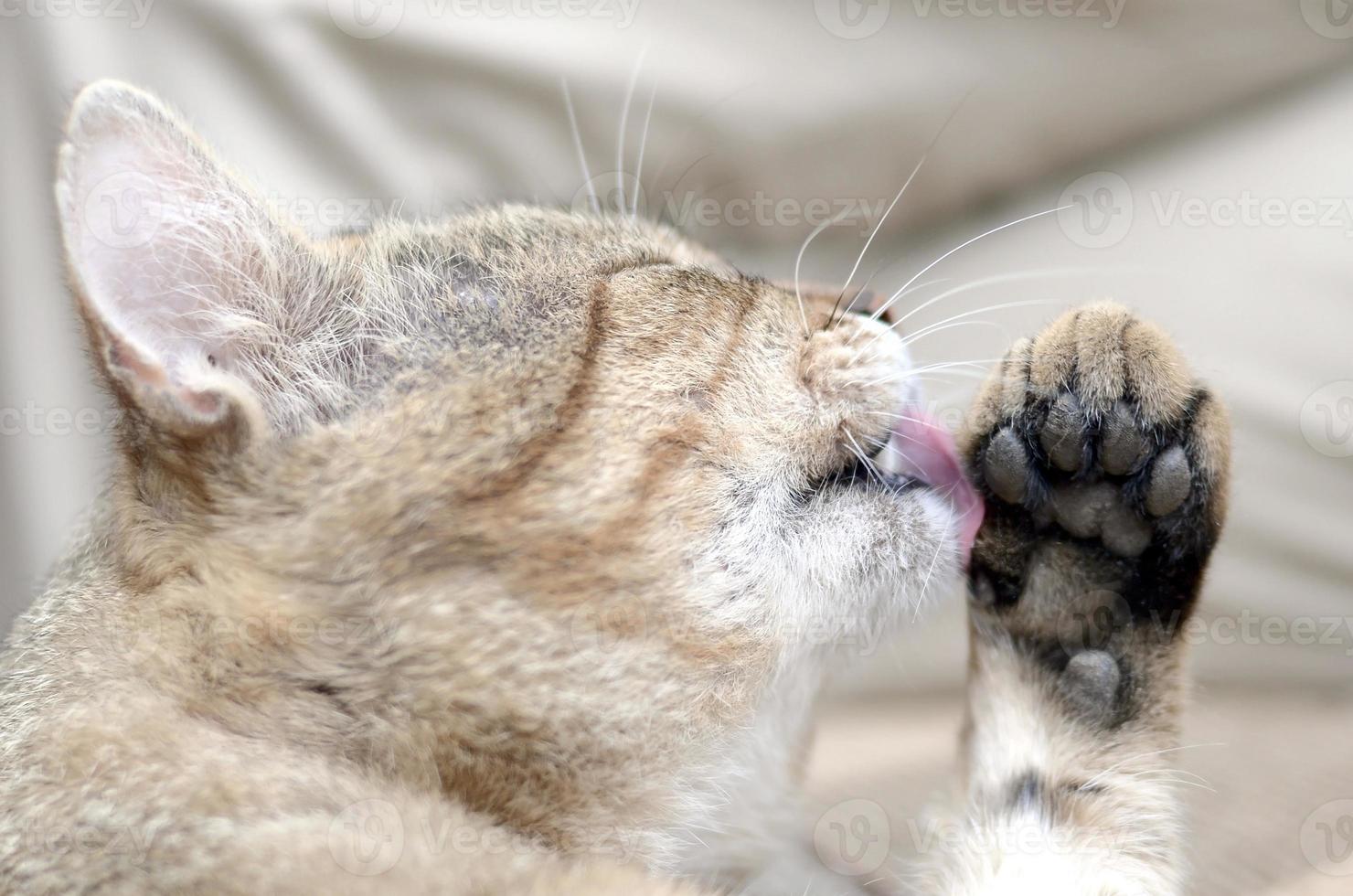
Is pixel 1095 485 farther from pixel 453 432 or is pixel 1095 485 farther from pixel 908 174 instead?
pixel 908 174

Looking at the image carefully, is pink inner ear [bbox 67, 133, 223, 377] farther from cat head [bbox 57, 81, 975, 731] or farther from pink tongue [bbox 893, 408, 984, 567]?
pink tongue [bbox 893, 408, 984, 567]

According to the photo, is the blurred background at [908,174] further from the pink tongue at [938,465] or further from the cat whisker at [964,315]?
the pink tongue at [938,465]

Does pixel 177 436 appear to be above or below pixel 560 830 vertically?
above

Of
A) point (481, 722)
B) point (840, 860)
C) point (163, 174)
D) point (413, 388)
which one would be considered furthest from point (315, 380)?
point (840, 860)

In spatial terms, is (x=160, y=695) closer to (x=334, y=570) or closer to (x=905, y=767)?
(x=334, y=570)

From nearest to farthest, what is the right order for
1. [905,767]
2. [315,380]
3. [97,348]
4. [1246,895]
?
1. [97,348]
2. [315,380]
3. [1246,895]
4. [905,767]

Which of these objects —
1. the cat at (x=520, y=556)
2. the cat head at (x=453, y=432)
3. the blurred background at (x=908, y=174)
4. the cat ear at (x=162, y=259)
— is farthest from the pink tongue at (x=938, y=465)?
the cat ear at (x=162, y=259)

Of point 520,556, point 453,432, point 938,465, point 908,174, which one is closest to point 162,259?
point 453,432
